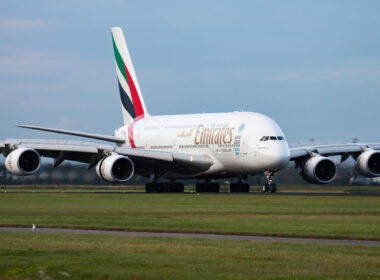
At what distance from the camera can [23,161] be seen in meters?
51.1

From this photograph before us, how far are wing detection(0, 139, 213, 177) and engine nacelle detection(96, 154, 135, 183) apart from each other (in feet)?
2.31

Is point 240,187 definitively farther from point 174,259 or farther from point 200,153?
point 174,259

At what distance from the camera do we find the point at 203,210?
33.2 meters

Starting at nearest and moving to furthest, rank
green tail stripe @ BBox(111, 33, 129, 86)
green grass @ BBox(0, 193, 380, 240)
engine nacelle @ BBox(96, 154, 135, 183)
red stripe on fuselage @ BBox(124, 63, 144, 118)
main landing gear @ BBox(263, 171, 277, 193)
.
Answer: green grass @ BBox(0, 193, 380, 240), engine nacelle @ BBox(96, 154, 135, 183), main landing gear @ BBox(263, 171, 277, 193), red stripe on fuselage @ BBox(124, 63, 144, 118), green tail stripe @ BBox(111, 33, 129, 86)

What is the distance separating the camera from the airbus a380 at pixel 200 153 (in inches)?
1994

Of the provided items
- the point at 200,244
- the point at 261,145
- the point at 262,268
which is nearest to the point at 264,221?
the point at 200,244

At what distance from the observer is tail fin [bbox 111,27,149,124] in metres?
64.6

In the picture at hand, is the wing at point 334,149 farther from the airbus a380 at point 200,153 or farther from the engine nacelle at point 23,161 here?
the engine nacelle at point 23,161

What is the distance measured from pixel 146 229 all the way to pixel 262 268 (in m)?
8.49

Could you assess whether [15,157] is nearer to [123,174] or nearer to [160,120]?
[123,174]

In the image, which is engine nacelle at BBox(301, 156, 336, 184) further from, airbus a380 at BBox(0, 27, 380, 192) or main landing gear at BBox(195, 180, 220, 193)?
main landing gear at BBox(195, 180, 220, 193)

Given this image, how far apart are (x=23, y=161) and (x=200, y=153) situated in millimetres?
10749

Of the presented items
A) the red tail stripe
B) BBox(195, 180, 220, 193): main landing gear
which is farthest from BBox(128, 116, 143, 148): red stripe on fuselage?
BBox(195, 180, 220, 193): main landing gear

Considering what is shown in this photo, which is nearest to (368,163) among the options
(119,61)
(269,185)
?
(269,185)
